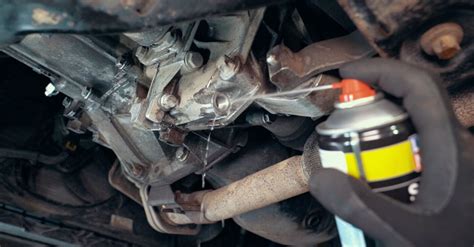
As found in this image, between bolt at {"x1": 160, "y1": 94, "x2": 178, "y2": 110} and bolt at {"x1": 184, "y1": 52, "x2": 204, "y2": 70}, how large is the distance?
57mm

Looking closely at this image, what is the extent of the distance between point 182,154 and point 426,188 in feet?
1.92

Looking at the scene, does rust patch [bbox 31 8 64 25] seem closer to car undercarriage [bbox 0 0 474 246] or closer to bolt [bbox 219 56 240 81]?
car undercarriage [bbox 0 0 474 246]

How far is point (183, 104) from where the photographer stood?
855 millimetres

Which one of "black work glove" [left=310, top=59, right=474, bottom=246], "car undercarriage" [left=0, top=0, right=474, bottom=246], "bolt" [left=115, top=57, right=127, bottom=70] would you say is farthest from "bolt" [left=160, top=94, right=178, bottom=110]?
"black work glove" [left=310, top=59, right=474, bottom=246]

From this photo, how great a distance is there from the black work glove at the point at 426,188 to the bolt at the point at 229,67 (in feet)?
0.70

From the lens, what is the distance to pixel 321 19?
86 centimetres

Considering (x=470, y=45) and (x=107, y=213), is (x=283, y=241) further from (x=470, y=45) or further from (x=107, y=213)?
(x=470, y=45)

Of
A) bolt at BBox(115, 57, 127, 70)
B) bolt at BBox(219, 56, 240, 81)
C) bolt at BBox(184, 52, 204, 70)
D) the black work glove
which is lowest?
the black work glove

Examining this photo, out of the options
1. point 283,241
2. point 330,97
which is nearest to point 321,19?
point 330,97

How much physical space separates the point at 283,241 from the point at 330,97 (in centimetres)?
58

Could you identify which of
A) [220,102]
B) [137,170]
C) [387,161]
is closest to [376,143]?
[387,161]

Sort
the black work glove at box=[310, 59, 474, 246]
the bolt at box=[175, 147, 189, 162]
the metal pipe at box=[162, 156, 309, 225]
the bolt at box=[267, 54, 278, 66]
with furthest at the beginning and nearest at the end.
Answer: the bolt at box=[175, 147, 189, 162] → the metal pipe at box=[162, 156, 309, 225] → the bolt at box=[267, 54, 278, 66] → the black work glove at box=[310, 59, 474, 246]

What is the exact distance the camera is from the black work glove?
58 centimetres

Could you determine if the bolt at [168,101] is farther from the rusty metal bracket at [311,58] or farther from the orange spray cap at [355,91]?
the orange spray cap at [355,91]
